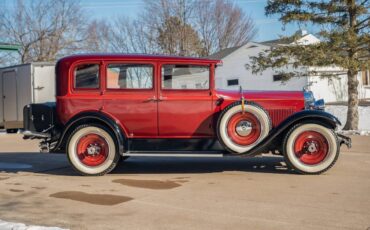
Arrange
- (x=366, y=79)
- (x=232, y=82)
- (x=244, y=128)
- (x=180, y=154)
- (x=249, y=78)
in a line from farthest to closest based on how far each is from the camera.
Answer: (x=366, y=79)
(x=232, y=82)
(x=249, y=78)
(x=180, y=154)
(x=244, y=128)

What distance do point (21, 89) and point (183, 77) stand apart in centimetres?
1207

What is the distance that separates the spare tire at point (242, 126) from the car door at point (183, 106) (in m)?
0.36

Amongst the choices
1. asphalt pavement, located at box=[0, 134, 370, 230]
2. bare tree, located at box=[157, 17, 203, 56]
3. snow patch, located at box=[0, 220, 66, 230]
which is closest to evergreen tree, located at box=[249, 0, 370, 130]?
asphalt pavement, located at box=[0, 134, 370, 230]

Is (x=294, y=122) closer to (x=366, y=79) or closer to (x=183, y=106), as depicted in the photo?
(x=183, y=106)

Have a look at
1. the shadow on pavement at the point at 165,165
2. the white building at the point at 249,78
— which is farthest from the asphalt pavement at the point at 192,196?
the white building at the point at 249,78

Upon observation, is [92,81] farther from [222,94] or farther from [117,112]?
[222,94]

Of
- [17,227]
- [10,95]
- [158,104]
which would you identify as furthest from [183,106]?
[10,95]

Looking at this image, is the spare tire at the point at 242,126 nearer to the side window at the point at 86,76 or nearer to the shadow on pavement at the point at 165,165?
the shadow on pavement at the point at 165,165

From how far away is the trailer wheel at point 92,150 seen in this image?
8.42 m

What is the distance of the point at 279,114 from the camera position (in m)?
8.57

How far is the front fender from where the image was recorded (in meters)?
8.05

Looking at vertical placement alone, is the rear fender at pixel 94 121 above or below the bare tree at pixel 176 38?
below

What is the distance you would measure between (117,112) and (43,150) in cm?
147

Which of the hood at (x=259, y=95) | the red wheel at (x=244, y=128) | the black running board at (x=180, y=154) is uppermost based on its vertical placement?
the hood at (x=259, y=95)
